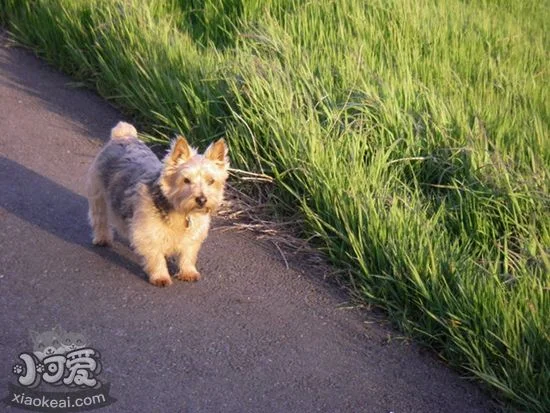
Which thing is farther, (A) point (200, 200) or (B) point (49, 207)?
(B) point (49, 207)

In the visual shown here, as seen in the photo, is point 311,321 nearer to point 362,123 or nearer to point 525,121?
point 362,123

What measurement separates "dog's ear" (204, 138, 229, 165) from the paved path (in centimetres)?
80

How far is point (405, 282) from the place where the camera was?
5633 millimetres

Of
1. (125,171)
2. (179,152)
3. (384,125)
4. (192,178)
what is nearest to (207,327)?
(192,178)

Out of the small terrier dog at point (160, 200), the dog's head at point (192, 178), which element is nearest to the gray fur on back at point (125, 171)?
the small terrier dog at point (160, 200)

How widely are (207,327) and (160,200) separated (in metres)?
0.89

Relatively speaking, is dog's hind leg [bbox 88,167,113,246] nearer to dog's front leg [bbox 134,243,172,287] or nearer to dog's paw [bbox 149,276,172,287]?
dog's front leg [bbox 134,243,172,287]

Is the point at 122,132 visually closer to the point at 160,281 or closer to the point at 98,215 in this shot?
the point at 98,215

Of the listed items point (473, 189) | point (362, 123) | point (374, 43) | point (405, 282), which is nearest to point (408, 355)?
point (405, 282)

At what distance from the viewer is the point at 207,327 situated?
527cm

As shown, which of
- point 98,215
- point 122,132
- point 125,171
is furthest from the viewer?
point 122,132

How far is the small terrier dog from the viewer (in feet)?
18.1

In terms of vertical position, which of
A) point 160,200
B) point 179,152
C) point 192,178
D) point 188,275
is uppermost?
point 179,152

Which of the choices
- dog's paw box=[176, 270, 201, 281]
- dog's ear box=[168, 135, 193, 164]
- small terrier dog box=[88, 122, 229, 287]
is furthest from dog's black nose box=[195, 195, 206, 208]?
dog's paw box=[176, 270, 201, 281]
